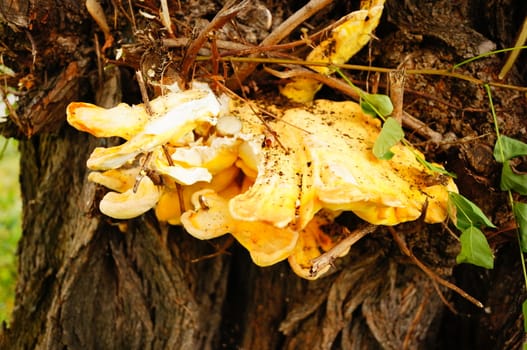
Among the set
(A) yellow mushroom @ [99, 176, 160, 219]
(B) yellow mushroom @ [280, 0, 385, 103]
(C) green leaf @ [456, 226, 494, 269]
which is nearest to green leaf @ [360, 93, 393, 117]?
(B) yellow mushroom @ [280, 0, 385, 103]

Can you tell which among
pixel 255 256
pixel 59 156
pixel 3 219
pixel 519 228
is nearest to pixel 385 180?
pixel 255 256

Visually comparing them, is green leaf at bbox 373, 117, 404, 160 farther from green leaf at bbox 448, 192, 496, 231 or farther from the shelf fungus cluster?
green leaf at bbox 448, 192, 496, 231

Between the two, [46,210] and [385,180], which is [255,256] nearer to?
[385,180]

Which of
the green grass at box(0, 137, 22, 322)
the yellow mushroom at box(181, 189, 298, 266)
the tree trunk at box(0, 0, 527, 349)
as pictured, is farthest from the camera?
the green grass at box(0, 137, 22, 322)

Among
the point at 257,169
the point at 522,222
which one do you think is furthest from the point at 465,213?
the point at 257,169

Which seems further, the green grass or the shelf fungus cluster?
the green grass

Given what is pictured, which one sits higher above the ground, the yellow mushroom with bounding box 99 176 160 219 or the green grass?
the yellow mushroom with bounding box 99 176 160 219

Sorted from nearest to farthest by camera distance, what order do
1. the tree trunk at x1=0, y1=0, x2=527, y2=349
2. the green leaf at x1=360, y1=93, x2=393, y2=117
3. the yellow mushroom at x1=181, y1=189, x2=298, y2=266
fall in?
1. the yellow mushroom at x1=181, y1=189, x2=298, y2=266
2. the green leaf at x1=360, y1=93, x2=393, y2=117
3. the tree trunk at x1=0, y1=0, x2=527, y2=349
